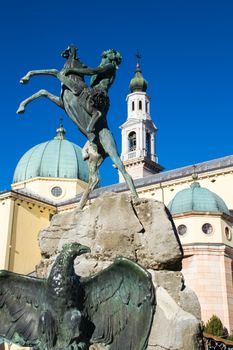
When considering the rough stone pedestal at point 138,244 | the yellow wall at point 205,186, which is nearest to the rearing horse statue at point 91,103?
the rough stone pedestal at point 138,244

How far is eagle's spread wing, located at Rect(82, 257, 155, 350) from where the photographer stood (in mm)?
4711

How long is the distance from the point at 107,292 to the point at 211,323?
2085 centimetres

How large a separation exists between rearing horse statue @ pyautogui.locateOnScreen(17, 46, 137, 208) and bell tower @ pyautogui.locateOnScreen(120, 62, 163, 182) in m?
47.0

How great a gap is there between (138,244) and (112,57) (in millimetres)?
3408

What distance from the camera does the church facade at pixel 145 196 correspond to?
1124 inches

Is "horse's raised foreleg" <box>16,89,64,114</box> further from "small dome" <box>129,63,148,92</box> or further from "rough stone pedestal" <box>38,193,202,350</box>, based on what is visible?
"small dome" <box>129,63,148,92</box>

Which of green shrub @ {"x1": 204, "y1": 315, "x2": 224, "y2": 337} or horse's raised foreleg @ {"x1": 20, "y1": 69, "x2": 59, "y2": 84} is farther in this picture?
green shrub @ {"x1": 204, "y1": 315, "x2": 224, "y2": 337}

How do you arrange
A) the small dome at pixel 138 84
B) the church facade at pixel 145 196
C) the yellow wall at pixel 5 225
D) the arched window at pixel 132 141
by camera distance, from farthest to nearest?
the small dome at pixel 138 84
the arched window at pixel 132 141
the yellow wall at pixel 5 225
the church facade at pixel 145 196

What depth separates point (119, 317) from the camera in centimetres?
488

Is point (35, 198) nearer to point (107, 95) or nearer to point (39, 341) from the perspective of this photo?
point (107, 95)

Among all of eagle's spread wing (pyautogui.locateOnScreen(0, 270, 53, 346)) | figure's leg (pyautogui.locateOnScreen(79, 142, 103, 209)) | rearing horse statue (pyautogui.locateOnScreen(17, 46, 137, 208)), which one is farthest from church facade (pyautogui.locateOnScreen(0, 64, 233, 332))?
eagle's spread wing (pyautogui.locateOnScreen(0, 270, 53, 346))

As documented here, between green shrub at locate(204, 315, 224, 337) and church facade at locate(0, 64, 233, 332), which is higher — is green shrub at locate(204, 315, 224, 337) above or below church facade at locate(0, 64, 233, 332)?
below

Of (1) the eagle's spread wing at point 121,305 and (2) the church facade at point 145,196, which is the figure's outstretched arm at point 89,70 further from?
(2) the church facade at point 145,196

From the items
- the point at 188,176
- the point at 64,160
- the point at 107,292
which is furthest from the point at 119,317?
the point at 64,160
